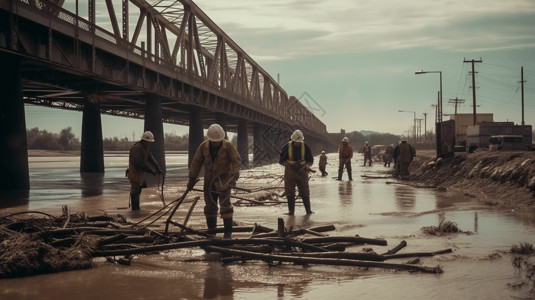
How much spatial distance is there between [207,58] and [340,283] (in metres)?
68.7

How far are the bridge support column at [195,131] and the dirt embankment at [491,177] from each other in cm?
2156

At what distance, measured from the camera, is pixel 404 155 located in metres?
27.0

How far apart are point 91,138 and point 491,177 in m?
28.3

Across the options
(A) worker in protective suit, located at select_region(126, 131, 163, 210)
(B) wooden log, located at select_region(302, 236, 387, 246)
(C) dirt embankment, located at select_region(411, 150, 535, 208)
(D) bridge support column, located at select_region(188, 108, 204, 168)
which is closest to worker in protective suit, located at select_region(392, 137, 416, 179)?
(C) dirt embankment, located at select_region(411, 150, 535, 208)

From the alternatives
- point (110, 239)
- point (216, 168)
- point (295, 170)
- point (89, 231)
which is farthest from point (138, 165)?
point (110, 239)

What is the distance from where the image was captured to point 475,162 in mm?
22609

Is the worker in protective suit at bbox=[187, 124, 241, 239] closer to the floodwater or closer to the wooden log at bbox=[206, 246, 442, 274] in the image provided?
the floodwater

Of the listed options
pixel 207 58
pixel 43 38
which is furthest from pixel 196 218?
pixel 207 58

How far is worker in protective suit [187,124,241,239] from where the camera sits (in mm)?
9008

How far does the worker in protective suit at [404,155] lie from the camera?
2641 centimetres

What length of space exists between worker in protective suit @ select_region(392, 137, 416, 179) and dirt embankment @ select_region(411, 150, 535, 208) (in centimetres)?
52

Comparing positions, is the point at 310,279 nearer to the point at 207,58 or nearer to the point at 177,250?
the point at 177,250

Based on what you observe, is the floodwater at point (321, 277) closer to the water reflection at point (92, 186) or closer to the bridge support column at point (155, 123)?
the water reflection at point (92, 186)

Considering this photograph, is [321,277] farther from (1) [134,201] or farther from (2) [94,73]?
(2) [94,73]
